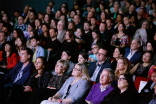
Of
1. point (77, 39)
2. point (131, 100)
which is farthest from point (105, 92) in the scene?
point (77, 39)

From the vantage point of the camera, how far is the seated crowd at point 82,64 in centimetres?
332

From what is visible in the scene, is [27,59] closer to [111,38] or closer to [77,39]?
[77,39]

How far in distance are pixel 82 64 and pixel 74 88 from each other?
37cm

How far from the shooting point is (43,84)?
159 inches

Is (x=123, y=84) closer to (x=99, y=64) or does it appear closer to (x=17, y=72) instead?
(x=99, y=64)

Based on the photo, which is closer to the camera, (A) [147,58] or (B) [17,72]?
(A) [147,58]

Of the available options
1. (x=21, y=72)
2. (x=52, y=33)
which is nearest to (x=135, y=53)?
(x=52, y=33)

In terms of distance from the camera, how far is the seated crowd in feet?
10.9

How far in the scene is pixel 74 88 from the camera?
3.55 meters

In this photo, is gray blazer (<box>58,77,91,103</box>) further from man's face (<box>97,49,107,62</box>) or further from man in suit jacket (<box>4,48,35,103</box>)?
man in suit jacket (<box>4,48,35,103</box>)

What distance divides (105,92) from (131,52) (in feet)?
5.72

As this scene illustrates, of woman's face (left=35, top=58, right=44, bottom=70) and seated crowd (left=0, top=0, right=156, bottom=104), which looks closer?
seated crowd (left=0, top=0, right=156, bottom=104)

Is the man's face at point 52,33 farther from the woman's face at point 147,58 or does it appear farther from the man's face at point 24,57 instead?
the woman's face at point 147,58

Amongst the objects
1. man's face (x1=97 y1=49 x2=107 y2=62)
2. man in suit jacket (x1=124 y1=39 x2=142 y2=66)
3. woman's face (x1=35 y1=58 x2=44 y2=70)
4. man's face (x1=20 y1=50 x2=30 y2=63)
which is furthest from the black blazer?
man in suit jacket (x1=124 y1=39 x2=142 y2=66)
